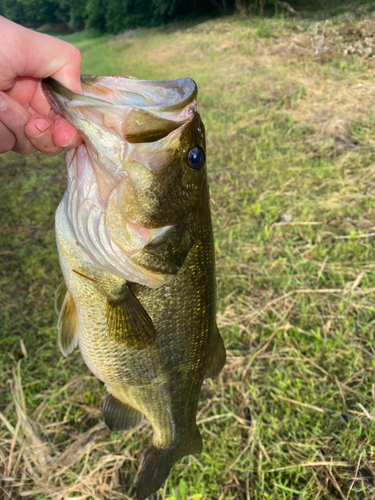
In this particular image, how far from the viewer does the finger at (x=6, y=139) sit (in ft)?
4.35

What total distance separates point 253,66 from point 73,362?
8.41 meters

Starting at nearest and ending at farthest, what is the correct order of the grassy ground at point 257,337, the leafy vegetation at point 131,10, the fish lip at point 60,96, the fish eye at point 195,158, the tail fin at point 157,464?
1. the fish lip at point 60,96
2. the fish eye at point 195,158
3. the tail fin at point 157,464
4. the grassy ground at point 257,337
5. the leafy vegetation at point 131,10

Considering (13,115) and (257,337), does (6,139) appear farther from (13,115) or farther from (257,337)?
(257,337)

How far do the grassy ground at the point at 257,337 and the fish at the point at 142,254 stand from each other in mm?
696

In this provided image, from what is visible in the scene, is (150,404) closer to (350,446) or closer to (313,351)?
(350,446)

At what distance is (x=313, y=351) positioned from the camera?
8.31ft

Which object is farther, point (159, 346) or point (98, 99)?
point (159, 346)

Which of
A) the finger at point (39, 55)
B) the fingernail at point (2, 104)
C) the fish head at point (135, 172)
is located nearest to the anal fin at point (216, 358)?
the fish head at point (135, 172)

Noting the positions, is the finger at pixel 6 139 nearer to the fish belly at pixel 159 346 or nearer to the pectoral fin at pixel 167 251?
the fish belly at pixel 159 346

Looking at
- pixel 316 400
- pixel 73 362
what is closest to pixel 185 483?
pixel 316 400

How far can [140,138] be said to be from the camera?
961mm

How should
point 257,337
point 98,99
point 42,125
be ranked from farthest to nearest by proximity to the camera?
point 257,337
point 42,125
point 98,99

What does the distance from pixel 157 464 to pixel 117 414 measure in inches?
11.5

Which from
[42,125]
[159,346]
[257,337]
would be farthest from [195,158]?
[257,337]
